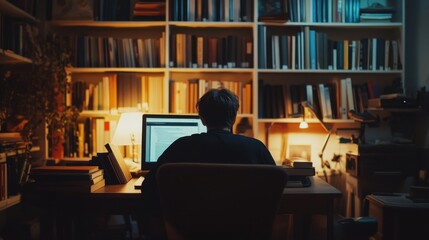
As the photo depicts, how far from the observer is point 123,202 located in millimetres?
2229

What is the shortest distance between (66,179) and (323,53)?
2.33 m

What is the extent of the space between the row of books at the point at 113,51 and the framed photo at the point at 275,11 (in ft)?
2.75

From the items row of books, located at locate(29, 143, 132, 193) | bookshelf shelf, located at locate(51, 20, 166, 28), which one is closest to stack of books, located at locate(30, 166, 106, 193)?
row of books, located at locate(29, 143, 132, 193)

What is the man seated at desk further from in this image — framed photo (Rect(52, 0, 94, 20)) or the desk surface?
framed photo (Rect(52, 0, 94, 20))

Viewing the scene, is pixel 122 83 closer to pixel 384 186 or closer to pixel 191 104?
pixel 191 104

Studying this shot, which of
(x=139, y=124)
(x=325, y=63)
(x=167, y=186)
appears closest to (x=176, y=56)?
(x=139, y=124)

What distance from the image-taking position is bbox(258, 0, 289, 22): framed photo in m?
3.67

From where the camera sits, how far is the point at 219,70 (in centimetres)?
371

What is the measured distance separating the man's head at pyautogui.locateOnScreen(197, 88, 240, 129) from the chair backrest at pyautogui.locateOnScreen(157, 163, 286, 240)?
440 millimetres

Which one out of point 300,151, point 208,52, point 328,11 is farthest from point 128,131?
point 328,11

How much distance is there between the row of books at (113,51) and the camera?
3754 mm

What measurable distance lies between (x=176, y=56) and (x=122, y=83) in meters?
0.48

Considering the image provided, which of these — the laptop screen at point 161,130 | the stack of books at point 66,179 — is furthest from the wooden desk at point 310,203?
the stack of books at point 66,179

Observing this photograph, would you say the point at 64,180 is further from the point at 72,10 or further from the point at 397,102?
the point at 397,102
